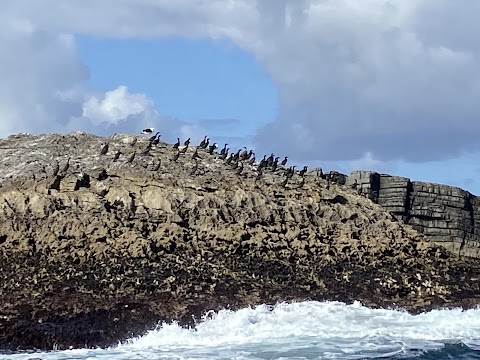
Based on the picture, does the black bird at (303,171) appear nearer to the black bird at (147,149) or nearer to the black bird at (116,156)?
the black bird at (147,149)

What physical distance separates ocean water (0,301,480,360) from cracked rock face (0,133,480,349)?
0.96 m

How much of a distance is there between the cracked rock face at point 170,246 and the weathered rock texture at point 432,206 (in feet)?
10.4

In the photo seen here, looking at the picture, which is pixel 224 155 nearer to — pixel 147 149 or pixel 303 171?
pixel 303 171

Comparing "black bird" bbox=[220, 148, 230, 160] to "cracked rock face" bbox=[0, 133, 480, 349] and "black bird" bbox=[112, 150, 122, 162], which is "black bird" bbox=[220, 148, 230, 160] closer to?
"cracked rock face" bbox=[0, 133, 480, 349]

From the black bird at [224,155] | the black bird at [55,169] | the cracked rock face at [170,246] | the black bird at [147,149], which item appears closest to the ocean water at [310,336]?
the cracked rock face at [170,246]

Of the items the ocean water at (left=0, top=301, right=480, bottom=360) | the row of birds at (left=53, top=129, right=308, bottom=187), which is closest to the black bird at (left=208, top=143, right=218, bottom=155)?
the row of birds at (left=53, top=129, right=308, bottom=187)

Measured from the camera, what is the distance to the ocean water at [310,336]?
1189 inches

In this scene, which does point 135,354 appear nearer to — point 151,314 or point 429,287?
point 151,314

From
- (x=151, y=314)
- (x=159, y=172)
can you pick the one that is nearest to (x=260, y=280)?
(x=151, y=314)

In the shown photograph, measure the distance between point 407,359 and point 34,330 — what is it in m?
→ 12.1

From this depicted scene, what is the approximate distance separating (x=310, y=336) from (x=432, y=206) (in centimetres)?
2012

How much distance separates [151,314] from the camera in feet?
111

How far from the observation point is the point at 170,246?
39.5 meters

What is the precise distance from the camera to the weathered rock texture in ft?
165
